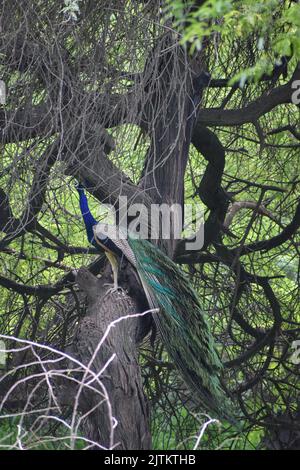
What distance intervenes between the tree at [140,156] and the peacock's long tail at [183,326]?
0.15 meters

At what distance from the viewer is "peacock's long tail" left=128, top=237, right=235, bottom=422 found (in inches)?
165

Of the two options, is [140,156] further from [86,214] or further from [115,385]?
[115,385]

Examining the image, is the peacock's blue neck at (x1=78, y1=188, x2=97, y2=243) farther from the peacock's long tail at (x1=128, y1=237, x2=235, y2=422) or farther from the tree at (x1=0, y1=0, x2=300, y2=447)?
the peacock's long tail at (x1=128, y1=237, x2=235, y2=422)

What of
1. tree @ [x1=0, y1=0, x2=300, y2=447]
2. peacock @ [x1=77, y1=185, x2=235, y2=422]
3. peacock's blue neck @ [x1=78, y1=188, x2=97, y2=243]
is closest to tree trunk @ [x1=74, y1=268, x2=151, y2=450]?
tree @ [x1=0, y1=0, x2=300, y2=447]

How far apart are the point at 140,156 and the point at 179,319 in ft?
3.66

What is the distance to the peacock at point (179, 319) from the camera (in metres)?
4.20

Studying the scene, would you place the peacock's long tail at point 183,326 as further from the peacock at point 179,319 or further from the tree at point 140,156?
the tree at point 140,156

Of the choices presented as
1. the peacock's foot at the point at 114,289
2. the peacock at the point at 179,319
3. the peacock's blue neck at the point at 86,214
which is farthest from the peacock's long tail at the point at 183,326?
the peacock's blue neck at the point at 86,214

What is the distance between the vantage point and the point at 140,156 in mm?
5051

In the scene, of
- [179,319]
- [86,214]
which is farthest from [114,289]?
[86,214]

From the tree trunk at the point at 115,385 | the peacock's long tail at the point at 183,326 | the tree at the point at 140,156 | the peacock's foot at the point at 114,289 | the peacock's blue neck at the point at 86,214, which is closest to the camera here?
the tree trunk at the point at 115,385

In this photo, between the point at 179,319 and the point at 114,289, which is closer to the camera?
the point at 179,319

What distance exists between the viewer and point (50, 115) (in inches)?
170
